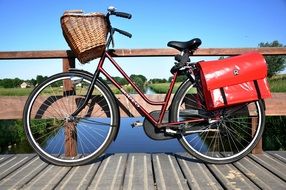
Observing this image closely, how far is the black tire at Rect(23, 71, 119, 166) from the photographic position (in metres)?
3.18

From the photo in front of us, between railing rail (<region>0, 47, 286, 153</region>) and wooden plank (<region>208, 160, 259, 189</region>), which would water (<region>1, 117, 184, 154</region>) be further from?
wooden plank (<region>208, 160, 259, 189</region>)

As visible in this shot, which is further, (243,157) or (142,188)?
(243,157)

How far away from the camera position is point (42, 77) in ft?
11.5

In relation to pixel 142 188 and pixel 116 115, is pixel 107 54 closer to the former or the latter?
pixel 116 115

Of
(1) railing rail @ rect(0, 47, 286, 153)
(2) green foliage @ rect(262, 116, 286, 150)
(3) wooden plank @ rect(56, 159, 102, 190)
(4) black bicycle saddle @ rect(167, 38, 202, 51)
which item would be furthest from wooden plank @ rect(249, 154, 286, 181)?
(2) green foliage @ rect(262, 116, 286, 150)

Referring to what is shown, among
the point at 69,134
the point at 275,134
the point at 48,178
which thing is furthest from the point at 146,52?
the point at 275,134

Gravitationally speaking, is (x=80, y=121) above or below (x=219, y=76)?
below

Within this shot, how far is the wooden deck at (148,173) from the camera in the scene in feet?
8.61

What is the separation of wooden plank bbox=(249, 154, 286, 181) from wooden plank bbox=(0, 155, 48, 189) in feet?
6.69

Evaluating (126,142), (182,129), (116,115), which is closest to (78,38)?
(116,115)

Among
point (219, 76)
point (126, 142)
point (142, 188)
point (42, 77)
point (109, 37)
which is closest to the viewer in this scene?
point (142, 188)

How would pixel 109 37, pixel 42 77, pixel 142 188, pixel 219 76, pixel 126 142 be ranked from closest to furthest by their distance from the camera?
1. pixel 142 188
2. pixel 219 76
3. pixel 109 37
4. pixel 42 77
5. pixel 126 142

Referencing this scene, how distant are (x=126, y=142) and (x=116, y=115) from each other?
1269 centimetres

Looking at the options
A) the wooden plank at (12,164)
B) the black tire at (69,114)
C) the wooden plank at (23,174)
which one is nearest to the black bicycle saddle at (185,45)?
the black tire at (69,114)
